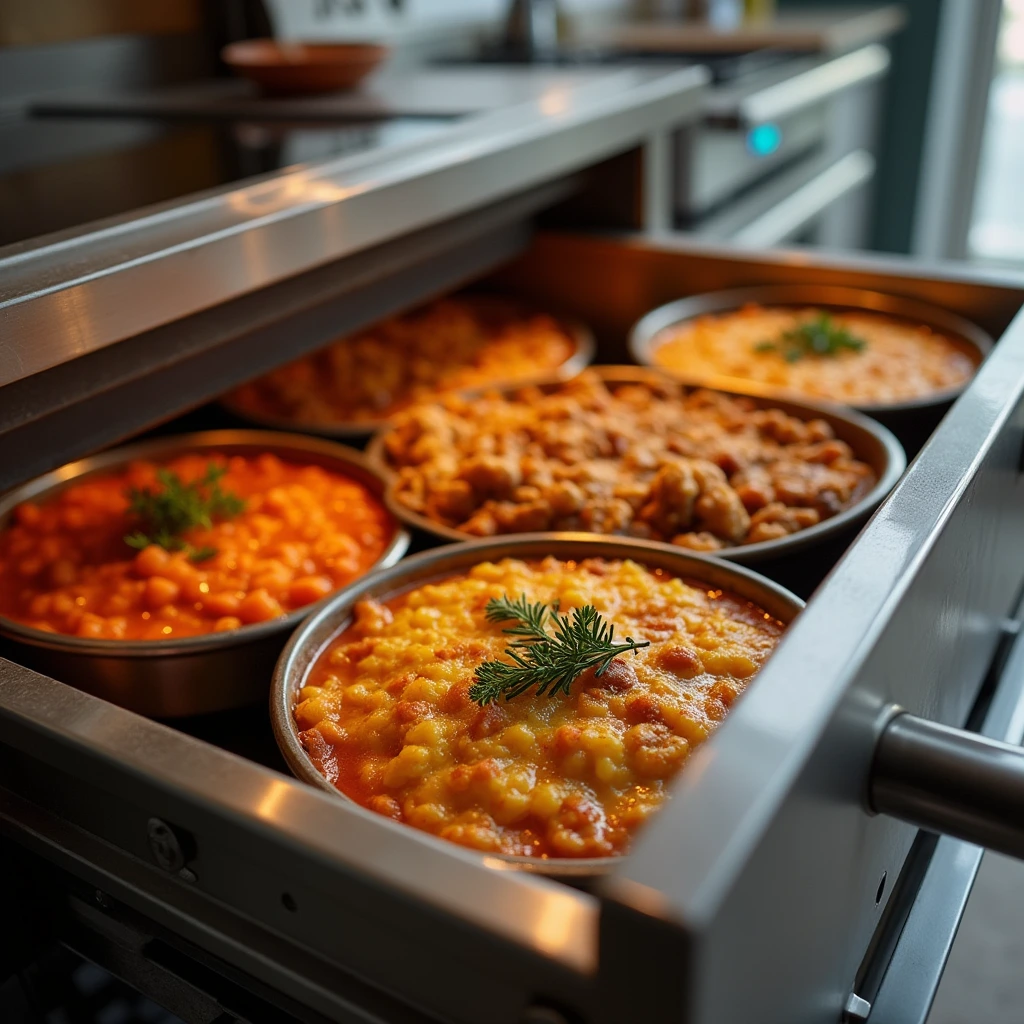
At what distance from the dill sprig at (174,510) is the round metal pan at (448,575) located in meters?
0.26

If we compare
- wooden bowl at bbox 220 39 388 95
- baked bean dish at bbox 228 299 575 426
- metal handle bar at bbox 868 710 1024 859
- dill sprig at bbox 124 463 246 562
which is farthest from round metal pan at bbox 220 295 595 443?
metal handle bar at bbox 868 710 1024 859

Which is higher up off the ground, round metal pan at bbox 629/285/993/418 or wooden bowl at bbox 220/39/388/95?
wooden bowl at bbox 220/39/388/95

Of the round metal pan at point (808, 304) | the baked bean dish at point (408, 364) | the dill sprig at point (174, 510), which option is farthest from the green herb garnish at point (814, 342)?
the dill sprig at point (174, 510)

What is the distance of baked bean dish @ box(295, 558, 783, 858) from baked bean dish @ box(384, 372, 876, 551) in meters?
0.16

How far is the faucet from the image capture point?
2824 mm

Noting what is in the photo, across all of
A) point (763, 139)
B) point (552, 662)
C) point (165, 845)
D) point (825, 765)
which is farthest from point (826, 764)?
point (763, 139)

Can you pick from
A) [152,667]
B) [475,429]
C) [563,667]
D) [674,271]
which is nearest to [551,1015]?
[563,667]

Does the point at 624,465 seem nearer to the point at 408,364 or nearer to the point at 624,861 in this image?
the point at 408,364

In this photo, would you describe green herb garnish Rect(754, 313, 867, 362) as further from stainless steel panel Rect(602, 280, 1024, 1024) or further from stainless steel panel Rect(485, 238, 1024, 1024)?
stainless steel panel Rect(602, 280, 1024, 1024)

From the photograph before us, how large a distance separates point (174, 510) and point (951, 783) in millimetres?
965

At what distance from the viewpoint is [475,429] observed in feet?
5.24

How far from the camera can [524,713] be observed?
0.93 m

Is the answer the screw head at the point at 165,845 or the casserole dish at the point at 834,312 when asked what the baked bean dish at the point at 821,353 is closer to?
the casserole dish at the point at 834,312

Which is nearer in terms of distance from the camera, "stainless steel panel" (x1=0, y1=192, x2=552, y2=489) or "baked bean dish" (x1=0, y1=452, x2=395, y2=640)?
"stainless steel panel" (x1=0, y1=192, x2=552, y2=489)
